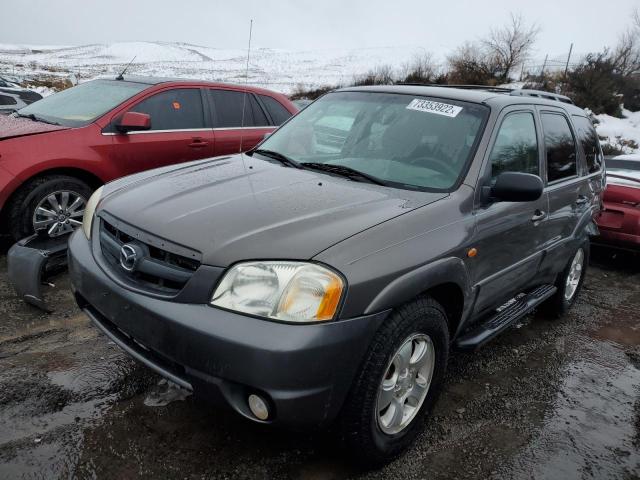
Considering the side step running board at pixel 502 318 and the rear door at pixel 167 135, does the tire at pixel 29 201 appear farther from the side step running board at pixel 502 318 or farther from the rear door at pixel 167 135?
the side step running board at pixel 502 318

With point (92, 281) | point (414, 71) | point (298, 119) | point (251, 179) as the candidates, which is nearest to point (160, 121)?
point (298, 119)

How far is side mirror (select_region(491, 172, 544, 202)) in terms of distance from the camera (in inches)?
99.7

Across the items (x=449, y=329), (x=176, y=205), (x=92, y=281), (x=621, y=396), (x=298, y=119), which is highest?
(x=298, y=119)

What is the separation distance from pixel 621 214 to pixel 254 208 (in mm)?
5024

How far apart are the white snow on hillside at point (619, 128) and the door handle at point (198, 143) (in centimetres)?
1685

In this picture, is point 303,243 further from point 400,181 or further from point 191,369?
point 400,181

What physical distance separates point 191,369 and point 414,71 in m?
33.9

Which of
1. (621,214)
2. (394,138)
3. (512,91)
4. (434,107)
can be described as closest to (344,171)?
(394,138)

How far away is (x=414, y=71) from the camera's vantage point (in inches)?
1299

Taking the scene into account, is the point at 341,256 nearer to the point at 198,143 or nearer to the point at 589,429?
the point at 589,429

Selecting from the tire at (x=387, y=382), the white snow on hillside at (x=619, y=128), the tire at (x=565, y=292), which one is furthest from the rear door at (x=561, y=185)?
the white snow on hillside at (x=619, y=128)

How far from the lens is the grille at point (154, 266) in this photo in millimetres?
A: 2021

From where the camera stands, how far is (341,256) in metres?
1.94

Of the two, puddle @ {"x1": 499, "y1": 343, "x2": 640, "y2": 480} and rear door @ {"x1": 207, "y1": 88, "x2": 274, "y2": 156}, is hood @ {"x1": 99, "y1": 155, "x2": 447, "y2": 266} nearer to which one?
puddle @ {"x1": 499, "y1": 343, "x2": 640, "y2": 480}
